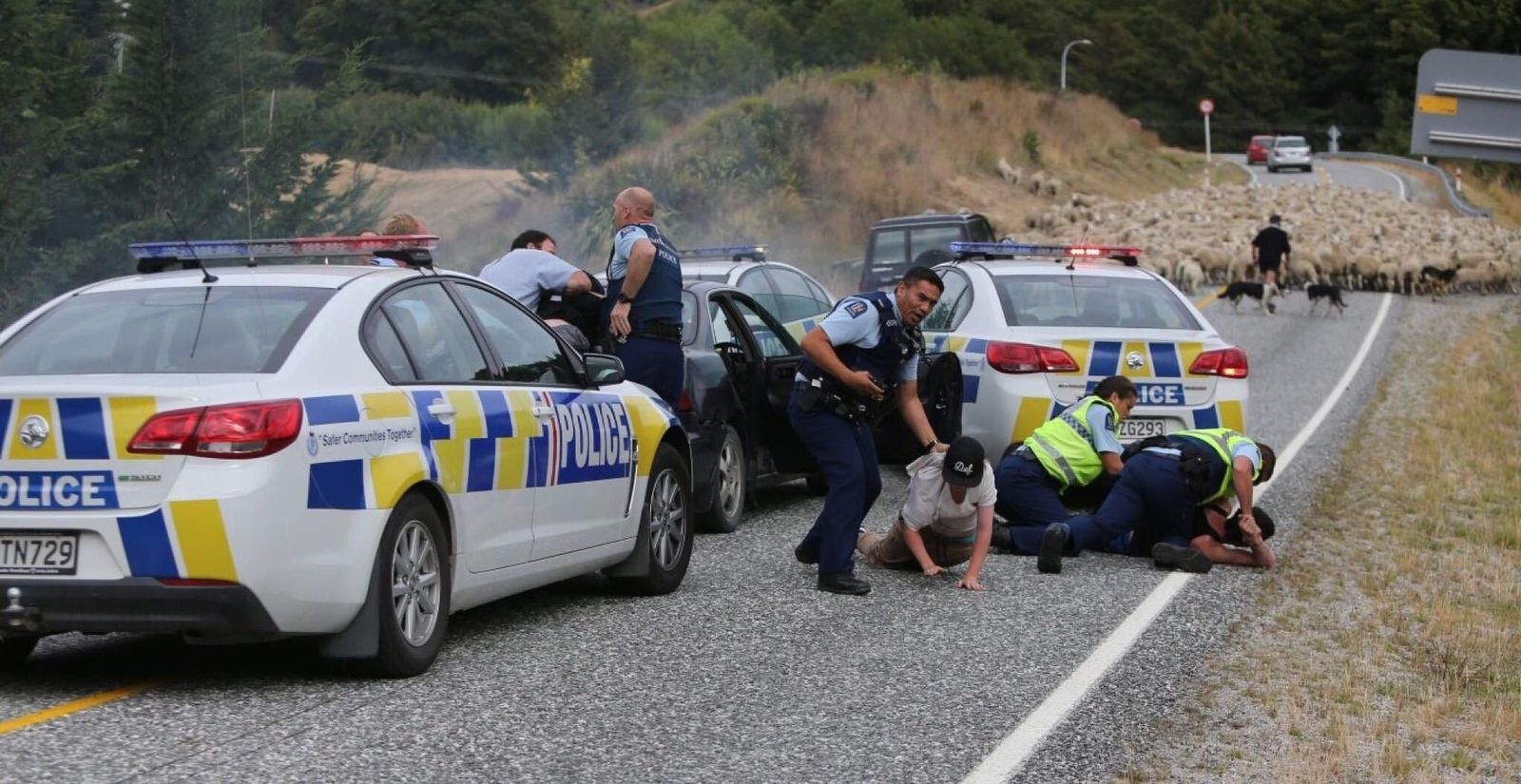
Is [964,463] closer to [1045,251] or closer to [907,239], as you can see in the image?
[1045,251]

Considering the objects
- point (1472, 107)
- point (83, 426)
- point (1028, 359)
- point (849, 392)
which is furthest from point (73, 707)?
point (1472, 107)

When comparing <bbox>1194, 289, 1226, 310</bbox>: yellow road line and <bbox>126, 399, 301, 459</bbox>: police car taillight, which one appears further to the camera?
<bbox>1194, 289, 1226, 310</bbox>: yellow road line

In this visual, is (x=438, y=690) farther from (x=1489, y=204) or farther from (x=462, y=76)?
(x=1489, y=204)

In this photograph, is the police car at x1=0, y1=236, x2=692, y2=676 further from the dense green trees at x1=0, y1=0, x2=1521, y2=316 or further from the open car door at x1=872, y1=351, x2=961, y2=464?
the dense green trees at x1=0, y1=0, x2=1521, y2=316

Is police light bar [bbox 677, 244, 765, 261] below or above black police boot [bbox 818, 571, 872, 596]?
above

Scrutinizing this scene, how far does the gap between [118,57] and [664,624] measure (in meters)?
16.1

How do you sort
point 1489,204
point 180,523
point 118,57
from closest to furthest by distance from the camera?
point 180,523
point 118,57
point 1489,204

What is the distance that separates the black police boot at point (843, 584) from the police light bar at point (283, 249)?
265 cm

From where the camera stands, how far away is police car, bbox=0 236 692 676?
646 cm

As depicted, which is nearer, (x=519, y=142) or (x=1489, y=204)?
(x=519, y=142)

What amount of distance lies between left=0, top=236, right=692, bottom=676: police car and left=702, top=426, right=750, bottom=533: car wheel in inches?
117

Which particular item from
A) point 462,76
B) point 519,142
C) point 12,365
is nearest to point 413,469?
point 12,365

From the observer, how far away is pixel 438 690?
712 centimetres

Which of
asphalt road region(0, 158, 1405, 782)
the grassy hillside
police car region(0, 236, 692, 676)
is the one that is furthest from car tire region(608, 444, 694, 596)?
the grassy hillside
